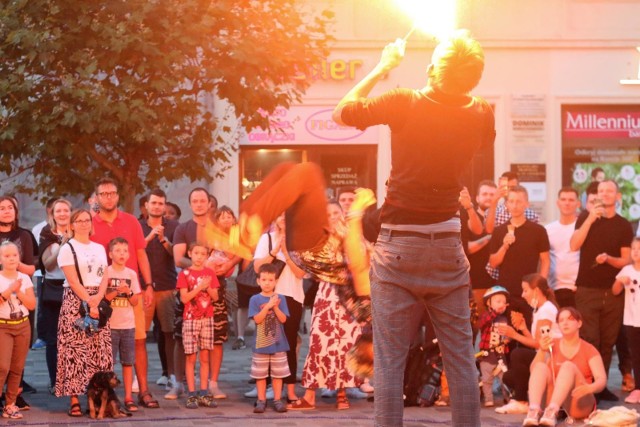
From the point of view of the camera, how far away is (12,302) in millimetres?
9562

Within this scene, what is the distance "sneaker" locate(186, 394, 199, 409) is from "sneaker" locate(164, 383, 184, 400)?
0.45m

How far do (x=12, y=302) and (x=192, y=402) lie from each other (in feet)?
5.37

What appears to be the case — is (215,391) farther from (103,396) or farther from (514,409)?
(514,409)

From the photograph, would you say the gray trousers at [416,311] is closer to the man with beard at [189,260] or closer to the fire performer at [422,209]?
the fire performer at [422,209]

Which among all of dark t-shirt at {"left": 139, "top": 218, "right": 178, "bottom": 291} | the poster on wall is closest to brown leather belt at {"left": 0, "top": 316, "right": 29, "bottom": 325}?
dark t-shirt at {"left": 139, "top": 218, "right": 178, "bottom": 291}

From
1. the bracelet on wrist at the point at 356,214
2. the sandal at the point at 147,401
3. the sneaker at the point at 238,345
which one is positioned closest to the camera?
the bracelet on wrist at the point at 356,214

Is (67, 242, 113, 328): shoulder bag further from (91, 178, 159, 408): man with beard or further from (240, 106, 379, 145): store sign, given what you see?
(240, 106, 379, 145): store sign

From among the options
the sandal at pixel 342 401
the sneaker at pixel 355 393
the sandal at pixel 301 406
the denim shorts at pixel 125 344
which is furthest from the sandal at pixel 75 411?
the sneaker at pixel 355 393

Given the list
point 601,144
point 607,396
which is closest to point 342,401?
point 607,396

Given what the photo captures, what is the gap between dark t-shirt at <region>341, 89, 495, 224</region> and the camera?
5.11 metres

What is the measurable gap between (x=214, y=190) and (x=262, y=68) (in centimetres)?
638

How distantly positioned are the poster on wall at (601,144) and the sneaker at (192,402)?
1089 cm

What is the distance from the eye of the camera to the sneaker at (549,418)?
9109mm

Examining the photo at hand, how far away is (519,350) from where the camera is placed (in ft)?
32.7
